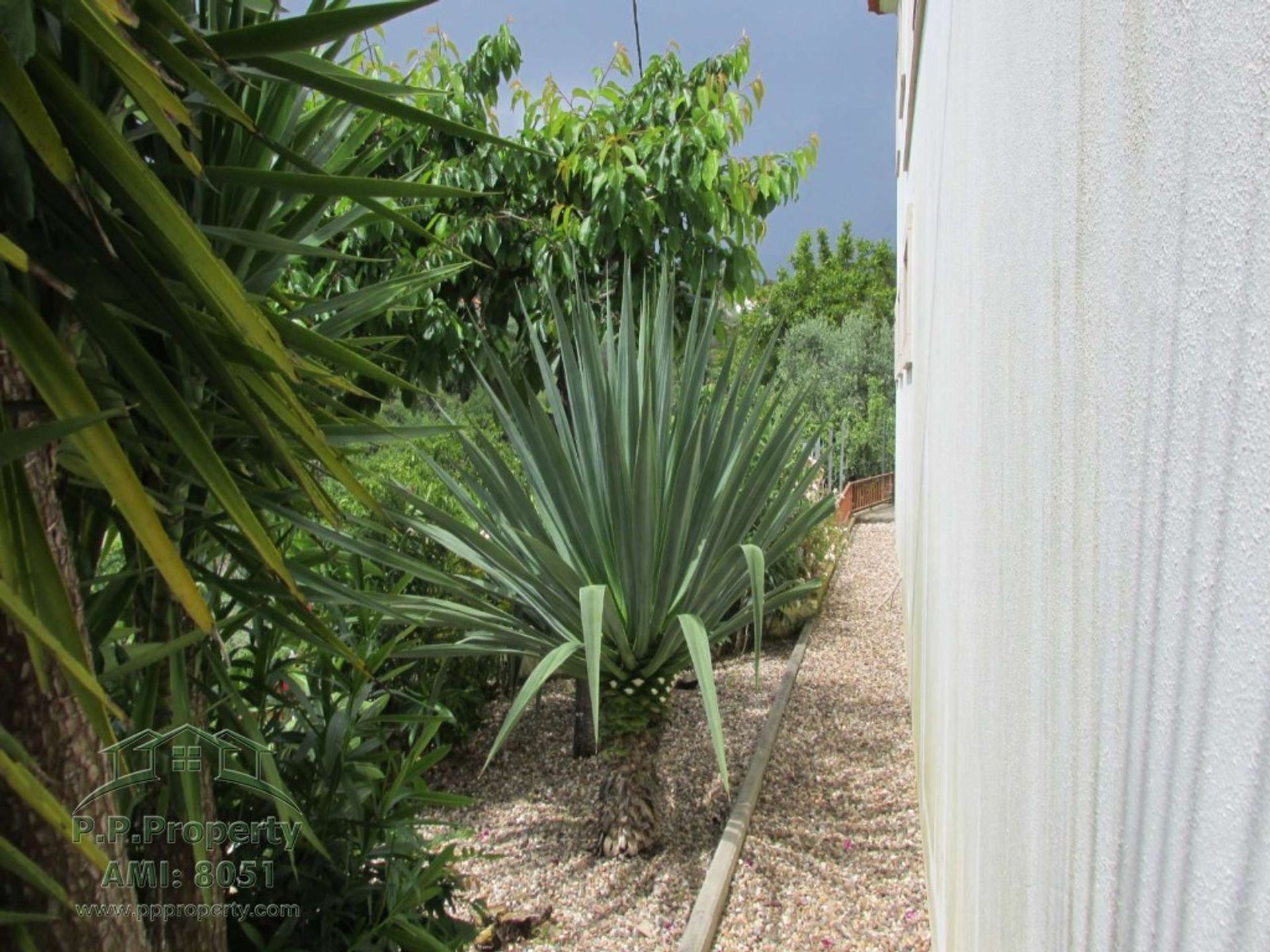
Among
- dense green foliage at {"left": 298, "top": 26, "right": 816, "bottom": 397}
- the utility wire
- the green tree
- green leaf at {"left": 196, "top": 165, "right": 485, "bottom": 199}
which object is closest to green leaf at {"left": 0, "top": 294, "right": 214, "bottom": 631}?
green leaf at {"left": 196, "top": 165, "right": 485, "bottom": 199}

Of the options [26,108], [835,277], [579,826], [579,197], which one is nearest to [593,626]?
[579,826]

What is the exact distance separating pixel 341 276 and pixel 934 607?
4047mm

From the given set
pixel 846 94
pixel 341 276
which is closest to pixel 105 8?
pixel 341 276

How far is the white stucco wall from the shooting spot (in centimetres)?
52

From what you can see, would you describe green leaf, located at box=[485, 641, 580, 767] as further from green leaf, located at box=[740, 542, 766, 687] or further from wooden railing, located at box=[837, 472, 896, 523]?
wooden railing, located at box=[837, 472, 896, 523]

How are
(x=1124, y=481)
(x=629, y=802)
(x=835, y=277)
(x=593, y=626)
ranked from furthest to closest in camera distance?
(x=835, y=277)
(x=629, y=802)
(x=593, y=626)
(x=1124, y=481)

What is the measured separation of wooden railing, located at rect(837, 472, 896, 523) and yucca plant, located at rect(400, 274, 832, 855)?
8457 mm

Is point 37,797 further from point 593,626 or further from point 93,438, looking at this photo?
point 593,626

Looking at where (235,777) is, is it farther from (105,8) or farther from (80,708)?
(105,8)

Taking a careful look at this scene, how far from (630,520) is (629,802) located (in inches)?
41.8

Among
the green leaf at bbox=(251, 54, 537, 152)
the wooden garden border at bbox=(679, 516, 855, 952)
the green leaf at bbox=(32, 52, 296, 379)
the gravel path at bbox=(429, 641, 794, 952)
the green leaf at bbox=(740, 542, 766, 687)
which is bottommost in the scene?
the gravel path at bbox=(429, 641, 794, 952)

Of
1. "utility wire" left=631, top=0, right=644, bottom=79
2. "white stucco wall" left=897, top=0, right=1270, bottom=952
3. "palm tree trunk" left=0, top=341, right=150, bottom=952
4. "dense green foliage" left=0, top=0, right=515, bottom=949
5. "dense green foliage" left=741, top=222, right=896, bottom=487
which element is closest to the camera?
"white stucco wall" left=897, top=0, right=1270, bottom=952

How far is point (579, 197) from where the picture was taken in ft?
18.3

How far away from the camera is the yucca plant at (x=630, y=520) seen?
129 inches
